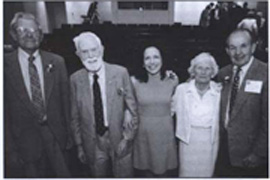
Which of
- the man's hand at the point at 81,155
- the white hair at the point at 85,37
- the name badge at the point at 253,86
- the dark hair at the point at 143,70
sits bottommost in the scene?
the man's hand at the point at 81,155

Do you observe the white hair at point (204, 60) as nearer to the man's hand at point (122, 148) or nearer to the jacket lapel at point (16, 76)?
the man's hand at point (122, 148)

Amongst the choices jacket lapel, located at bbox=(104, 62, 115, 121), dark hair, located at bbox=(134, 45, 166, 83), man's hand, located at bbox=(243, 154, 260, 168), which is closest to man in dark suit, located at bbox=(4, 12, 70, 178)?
jacket lapel, located at bbox=(104, 62, 115, 121)

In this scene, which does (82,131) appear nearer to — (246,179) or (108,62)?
(108,62)

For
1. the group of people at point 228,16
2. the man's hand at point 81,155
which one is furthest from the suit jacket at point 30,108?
the group of people at point 228,16

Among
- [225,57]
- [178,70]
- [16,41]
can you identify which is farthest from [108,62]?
[225,57]

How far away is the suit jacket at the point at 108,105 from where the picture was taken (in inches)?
94.2

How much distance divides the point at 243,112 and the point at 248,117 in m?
0.05

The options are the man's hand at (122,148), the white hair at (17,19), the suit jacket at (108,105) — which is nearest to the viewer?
the white hair at (17,19)

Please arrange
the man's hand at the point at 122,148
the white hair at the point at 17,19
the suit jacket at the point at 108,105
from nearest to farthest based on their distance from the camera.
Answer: the white hair at the point at 17,19 < the suit jacket at the point at 108,105 < the man's hand at the point at 122,148

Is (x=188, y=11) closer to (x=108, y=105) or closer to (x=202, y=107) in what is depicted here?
(x=202, y=107)

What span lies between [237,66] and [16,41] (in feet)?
4.94

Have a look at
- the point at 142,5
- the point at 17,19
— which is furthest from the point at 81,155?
the point at 142,5

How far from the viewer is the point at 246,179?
2.57 meters

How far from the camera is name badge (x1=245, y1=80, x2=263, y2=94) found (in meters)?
2.34
